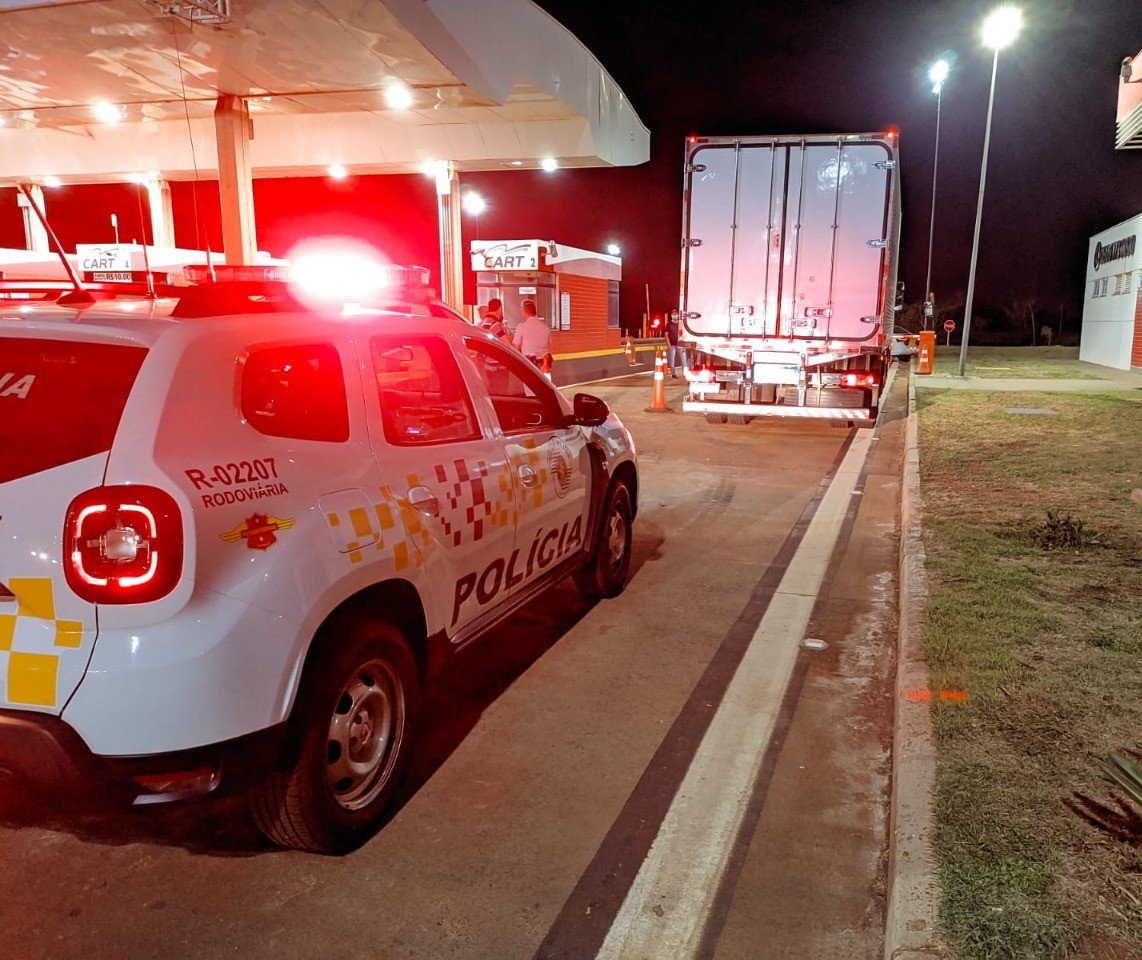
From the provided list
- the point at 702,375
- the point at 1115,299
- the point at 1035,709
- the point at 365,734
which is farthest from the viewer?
the point at 1115,299

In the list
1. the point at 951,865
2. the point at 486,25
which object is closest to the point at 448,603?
the point at 951,865

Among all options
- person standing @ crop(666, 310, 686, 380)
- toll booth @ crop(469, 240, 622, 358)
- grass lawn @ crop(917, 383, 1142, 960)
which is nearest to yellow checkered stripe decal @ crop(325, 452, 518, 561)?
grass lawn @ crop(917, 383, 1142, 960)

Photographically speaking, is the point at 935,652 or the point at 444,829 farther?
the point at 935,652

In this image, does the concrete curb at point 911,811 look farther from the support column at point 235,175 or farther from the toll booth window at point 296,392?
the support column at point 235,175

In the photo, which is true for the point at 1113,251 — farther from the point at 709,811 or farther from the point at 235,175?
the point at 709,811

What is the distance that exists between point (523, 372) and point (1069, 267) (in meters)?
78.7

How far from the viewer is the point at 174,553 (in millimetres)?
2381

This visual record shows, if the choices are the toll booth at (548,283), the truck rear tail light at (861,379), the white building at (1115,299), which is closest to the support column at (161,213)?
the toll booth at (548,283)

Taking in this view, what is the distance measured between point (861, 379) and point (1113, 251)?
83.1ft

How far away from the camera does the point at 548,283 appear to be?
22.3 meters

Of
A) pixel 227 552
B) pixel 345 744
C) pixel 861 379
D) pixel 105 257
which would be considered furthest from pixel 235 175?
pixel 227 552

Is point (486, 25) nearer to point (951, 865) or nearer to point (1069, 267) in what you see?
point (951, 865)

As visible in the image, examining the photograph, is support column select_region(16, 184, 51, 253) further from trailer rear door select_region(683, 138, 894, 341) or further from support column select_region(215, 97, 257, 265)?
trailer rear door select_region(683, 138, 894, 341)

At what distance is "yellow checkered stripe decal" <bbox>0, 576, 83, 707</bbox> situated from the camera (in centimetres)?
236
